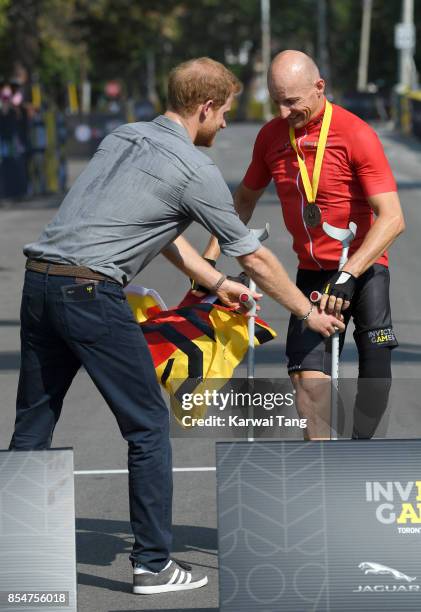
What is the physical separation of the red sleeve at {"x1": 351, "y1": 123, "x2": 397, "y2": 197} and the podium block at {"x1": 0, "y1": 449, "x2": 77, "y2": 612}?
5.70 ft

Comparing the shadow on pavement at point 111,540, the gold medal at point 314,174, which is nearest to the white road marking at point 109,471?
the shadow on pavement at point 111,540

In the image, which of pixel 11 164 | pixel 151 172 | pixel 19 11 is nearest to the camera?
pixel 151 172

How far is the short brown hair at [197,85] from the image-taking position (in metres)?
5.08

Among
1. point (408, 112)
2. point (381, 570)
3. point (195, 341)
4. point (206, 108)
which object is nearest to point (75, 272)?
point (195, 341)

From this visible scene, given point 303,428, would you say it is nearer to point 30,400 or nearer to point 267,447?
point 267,447

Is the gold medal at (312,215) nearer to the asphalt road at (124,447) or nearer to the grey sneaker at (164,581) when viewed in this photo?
the asphalt road at (124,447)

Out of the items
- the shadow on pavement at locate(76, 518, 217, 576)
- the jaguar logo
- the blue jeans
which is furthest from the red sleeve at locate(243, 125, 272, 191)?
the jaguar logo

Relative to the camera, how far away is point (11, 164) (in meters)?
27.2

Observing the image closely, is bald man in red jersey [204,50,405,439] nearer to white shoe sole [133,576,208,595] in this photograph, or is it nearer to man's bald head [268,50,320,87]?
man's bald head [268,50,320,87]

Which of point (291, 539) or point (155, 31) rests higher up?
point (155, 31)

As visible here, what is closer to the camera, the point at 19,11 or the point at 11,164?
the point at 11,164

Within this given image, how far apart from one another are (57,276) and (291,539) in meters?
1.30

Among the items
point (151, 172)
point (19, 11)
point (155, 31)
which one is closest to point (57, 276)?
point (151, 172)

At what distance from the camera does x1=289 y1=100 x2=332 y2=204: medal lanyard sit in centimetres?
568
